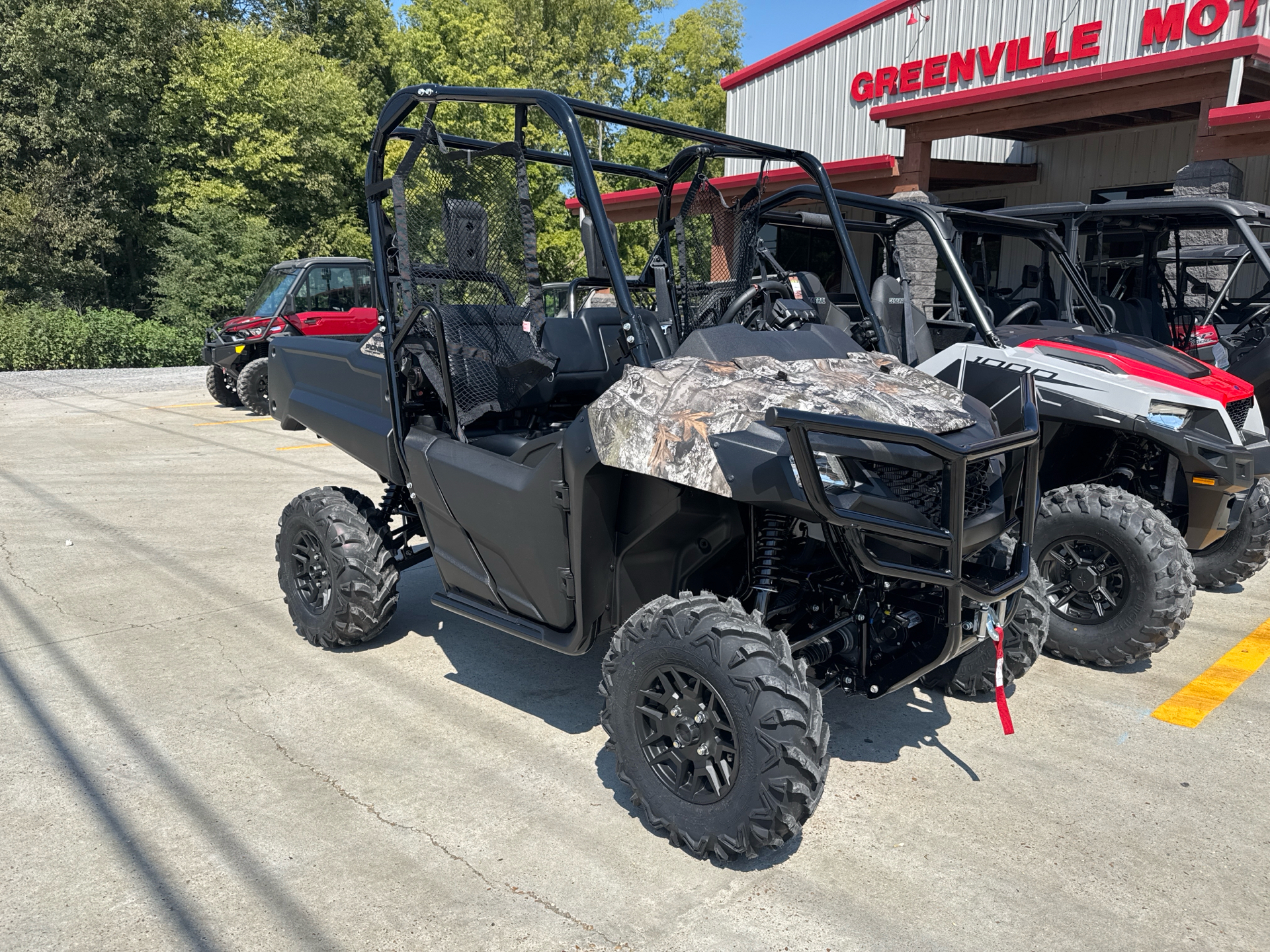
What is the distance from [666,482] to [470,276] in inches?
54.0

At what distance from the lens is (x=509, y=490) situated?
3393mm

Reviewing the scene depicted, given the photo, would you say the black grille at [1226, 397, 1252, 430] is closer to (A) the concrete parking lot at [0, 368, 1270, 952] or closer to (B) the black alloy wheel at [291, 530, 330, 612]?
(A) the concrete parking lot at [0, 368, 1270, 952]

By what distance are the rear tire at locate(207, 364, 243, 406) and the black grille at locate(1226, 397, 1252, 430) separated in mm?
12815

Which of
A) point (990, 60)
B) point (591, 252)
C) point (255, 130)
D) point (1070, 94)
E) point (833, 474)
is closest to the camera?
point (833, 474)

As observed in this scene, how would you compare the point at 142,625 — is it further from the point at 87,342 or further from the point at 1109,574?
the point at 87,342

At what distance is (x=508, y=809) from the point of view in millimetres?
3207

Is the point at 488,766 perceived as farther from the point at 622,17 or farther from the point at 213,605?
the point at 622,17

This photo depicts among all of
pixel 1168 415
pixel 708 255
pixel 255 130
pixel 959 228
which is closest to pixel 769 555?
pixel 708 255

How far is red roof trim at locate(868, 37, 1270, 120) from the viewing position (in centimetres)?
945

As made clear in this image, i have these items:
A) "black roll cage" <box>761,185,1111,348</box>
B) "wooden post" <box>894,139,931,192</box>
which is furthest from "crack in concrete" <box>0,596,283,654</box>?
"wooden post" <box>894,139,931,192</box>

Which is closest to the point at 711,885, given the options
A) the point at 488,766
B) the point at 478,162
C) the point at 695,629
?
the point at 695,629

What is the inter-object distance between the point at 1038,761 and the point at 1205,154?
8.58 meters

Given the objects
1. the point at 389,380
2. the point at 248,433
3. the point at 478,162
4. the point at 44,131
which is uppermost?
the point at 44,131

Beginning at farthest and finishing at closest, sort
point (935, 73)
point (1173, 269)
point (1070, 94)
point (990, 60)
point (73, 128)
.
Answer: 1. point (73, 128)
2. point (935, 73)
3. point (990, 60)
4. point (1070, 94)
5. point (1173, 269)
